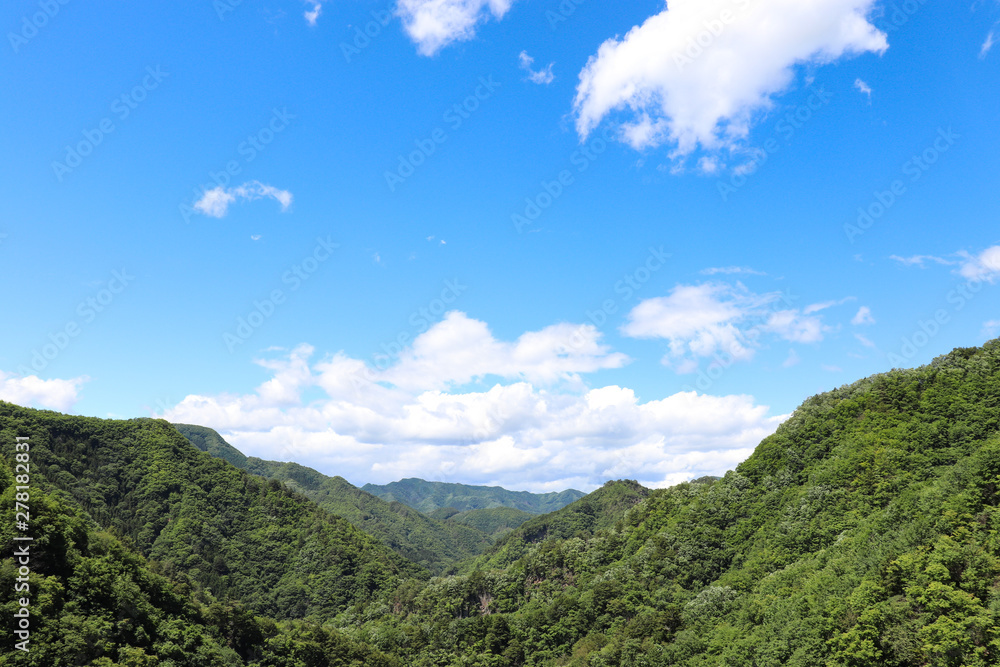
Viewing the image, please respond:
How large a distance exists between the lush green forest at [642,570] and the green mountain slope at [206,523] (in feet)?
2.52

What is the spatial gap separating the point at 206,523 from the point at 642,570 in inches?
5715

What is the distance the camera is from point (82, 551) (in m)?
65.7

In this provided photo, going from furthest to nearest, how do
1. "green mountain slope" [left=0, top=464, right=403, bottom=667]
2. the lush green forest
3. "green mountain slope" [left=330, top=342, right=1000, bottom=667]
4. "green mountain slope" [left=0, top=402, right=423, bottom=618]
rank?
"green mountain slope" [left=0, top=402, right=423, bottom=618] → "green mountain slope" [left=0, top=464, right=403, bottom=667] → the lush green forest → "green mountain slope" [left=330, top=342, right=1000, bottom=667]

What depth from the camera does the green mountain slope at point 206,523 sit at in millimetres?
161750

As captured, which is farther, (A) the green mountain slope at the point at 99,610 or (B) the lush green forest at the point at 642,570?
(A) the green mountain slope at the point at 99,610

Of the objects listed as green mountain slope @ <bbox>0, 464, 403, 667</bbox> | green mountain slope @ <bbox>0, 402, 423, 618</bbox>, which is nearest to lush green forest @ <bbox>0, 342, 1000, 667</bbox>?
green mountain slope @ <bbox>0, 464, 403, 667</bbox>

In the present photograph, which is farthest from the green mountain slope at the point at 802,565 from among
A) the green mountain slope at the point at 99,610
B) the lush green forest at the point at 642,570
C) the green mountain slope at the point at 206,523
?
the green mountain slope at the point at 99,610

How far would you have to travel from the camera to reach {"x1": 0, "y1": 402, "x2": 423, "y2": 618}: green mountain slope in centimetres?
16175

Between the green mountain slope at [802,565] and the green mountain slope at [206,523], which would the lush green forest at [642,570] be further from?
the green mountain slope at [206,523]

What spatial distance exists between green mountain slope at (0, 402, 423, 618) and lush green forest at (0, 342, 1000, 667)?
0.77 meters

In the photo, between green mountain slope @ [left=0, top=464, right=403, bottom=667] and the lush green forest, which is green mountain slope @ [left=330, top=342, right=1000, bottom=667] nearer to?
the lush green forest

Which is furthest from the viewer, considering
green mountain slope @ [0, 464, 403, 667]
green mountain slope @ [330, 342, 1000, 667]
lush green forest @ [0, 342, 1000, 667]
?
green mountain slope @ [0, 464, 403, 667]

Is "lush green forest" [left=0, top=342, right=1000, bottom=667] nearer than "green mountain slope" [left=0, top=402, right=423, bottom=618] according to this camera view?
Yes

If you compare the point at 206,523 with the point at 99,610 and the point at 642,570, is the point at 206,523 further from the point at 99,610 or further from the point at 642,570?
the point at 642,570
